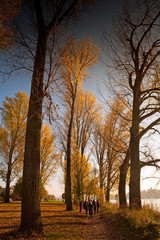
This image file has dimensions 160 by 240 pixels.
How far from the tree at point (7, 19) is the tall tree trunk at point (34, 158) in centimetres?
102

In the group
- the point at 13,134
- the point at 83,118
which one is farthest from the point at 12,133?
the point at 83,118

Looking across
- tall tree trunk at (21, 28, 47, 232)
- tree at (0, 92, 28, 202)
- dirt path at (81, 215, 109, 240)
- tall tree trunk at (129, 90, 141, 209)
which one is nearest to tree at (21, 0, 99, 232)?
tall tree trunk at (21, 28, 47, 232)

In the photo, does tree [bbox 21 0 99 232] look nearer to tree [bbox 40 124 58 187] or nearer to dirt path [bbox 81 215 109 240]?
dirt path [bbox 81 215 109 240]

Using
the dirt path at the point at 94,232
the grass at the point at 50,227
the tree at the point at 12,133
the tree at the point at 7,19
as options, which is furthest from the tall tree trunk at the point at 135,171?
the tree at the point at 12,133

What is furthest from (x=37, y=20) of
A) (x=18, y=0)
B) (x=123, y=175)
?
(x=123, y=175)

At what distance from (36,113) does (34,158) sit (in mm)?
1571

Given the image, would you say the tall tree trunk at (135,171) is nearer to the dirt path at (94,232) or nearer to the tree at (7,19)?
the dirt path at (94,232)

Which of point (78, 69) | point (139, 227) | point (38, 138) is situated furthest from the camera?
point (78, 69)

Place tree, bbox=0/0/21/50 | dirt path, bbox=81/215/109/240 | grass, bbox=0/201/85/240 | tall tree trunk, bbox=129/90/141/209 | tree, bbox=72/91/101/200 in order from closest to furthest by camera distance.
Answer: grass, bbox=0/201/85/240, tree, bbox=0/0/21/50, dirt path, bbox=81/215/109/240, tall tree trunk, bbox=129/90/141/209, tree, bbox=72/91/101/200

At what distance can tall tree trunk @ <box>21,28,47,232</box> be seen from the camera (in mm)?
4820

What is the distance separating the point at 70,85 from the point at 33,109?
7.57 m

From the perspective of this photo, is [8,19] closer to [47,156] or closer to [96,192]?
[96,192]

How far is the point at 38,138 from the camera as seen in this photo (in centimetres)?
550

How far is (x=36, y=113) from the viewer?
5.57 metres
